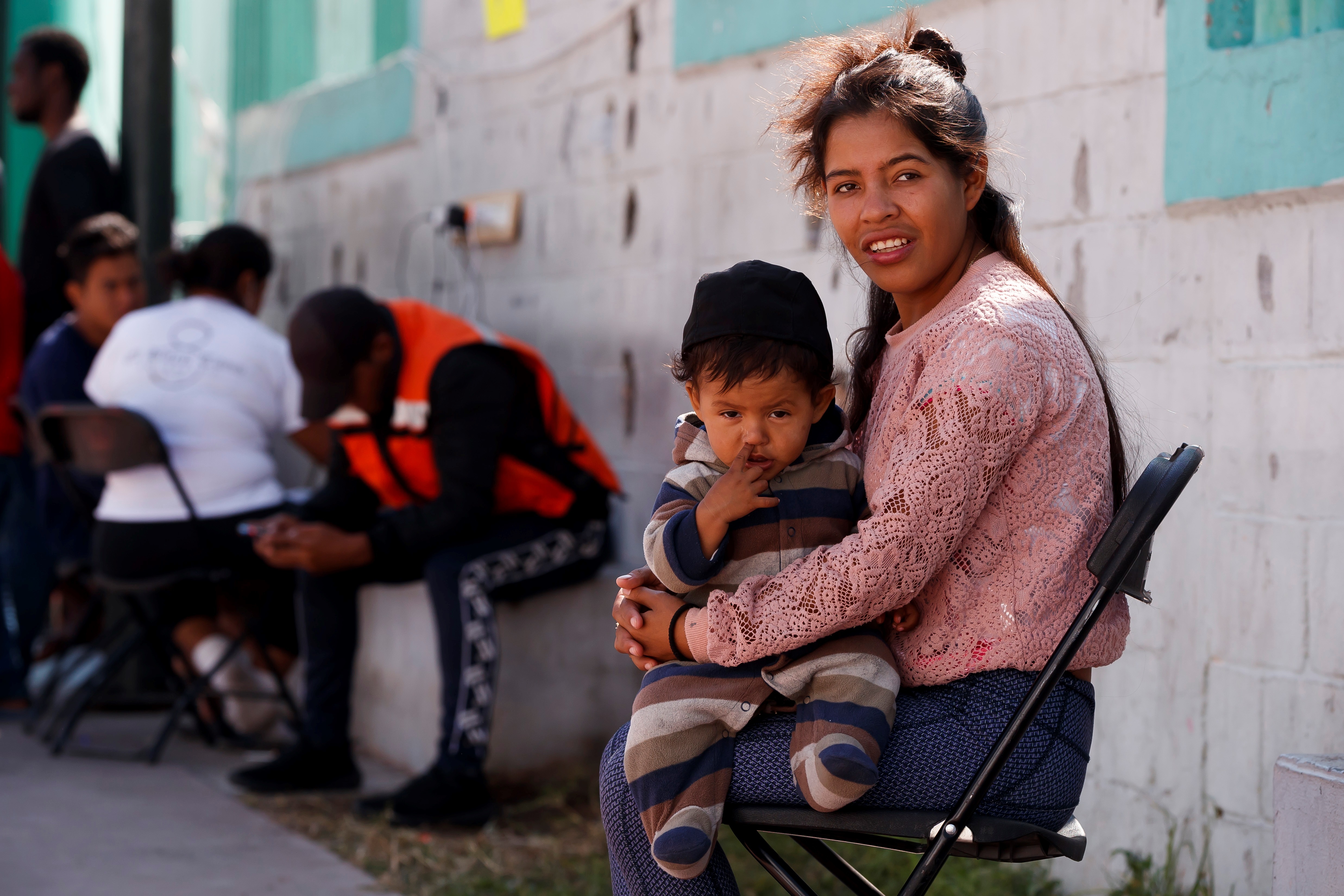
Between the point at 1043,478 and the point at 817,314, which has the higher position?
the point at 817,314

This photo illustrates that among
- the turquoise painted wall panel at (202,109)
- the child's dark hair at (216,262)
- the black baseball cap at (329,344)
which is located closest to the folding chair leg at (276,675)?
the black baseball cap at (329,344)

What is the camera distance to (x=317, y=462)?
16.4 ft

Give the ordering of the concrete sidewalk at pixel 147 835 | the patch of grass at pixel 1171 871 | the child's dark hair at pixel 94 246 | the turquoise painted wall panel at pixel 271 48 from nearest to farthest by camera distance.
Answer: the patch of grass at pixel 1171 871 < the concrete sidewalk at pixel 147 835 < the child's dark hair at pixel 94 246 < the turquoise painted wall panel at pixel 271 48

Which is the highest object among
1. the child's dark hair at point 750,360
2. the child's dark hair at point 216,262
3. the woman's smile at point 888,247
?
the child's dark hair at point 216,262

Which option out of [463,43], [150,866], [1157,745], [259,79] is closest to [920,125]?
[1157,745]

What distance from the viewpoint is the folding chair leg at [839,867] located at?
202cm

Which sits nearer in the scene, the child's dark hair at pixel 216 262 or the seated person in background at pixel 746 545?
the seated person in background at pixel 746 545

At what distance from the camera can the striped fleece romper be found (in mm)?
1892

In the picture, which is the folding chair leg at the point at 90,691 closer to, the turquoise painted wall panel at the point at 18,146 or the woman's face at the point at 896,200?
the woman's face at the point at 896,200

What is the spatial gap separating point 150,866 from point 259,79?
4629 millimetres

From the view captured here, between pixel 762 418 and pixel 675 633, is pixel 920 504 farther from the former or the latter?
pixel 675 633

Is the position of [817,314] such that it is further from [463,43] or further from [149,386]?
[463,43]

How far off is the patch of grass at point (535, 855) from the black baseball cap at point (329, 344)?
1103 millimetres

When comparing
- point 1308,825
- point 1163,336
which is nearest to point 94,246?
point 1163,336
